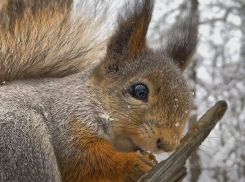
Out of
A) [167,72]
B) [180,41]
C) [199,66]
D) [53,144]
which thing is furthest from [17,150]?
[199,66]

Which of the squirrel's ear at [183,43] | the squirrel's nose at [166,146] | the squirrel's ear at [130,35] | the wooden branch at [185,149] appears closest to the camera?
the wooden branch at [185,149]

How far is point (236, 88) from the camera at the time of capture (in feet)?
7.97

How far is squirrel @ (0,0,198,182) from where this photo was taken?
85 cm

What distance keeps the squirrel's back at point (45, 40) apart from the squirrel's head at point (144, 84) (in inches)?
4.9

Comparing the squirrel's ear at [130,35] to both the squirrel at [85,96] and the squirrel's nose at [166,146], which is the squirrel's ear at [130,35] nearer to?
the squirrel at [85,96]

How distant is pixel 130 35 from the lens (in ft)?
3.27

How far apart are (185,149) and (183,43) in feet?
1.62

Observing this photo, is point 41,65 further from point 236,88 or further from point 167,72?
point 236,88

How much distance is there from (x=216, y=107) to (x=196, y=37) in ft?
1.62

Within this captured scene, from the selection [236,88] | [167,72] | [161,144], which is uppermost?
[167,72]

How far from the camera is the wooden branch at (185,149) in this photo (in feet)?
2.18

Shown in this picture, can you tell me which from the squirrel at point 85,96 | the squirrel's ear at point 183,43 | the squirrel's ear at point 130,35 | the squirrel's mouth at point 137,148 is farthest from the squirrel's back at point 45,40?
the squirrel's mouth at point 137,148

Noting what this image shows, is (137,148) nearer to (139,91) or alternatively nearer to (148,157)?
(148,157)

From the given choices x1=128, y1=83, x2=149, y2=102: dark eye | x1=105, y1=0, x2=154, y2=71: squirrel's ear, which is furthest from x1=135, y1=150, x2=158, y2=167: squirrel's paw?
x1=105, y1=0, x2=154, y2=71: squirrel's ear
